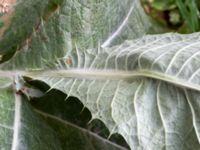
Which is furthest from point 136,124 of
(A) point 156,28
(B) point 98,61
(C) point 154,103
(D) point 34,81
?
(A) point 156,28

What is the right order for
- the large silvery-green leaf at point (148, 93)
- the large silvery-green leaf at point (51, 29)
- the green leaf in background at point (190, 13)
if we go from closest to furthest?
the large silvery-green leaf at point (148, 93)
the large silvery-green leaf at point (51, 29)
the green leaf in background at point (190, 13)

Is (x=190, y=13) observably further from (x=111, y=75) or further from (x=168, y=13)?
(x=111, y=75)

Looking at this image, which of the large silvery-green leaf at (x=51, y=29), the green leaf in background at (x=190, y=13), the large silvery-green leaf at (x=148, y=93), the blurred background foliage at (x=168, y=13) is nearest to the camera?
the large silvery-green leaf at (x=148, y=93)

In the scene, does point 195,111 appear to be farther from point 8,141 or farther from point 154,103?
point 8,141

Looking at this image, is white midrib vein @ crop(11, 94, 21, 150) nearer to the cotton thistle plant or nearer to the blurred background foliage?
the cotton thistle plant

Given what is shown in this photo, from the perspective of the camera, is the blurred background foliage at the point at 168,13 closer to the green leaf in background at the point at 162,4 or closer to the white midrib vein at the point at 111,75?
the green leaf in background at the point at 162,4

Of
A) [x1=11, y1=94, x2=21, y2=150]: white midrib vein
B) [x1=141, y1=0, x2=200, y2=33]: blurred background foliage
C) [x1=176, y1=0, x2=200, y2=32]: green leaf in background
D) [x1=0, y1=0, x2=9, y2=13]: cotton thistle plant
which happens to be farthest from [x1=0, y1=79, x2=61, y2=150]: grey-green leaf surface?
Result: [x1=141, y1=0, x2=200, y2=33]: blurred background foliage

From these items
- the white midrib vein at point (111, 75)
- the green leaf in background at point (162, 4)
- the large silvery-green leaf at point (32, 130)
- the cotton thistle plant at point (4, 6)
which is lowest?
the large silvery-green leaf at point (32, 130)

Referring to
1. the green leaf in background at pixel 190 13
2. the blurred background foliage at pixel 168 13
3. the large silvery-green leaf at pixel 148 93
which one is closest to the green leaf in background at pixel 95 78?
the large silvery-green leaf at pixel 148 93

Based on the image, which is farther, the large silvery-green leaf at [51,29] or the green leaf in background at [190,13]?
the green leaf in background at [190,13]
